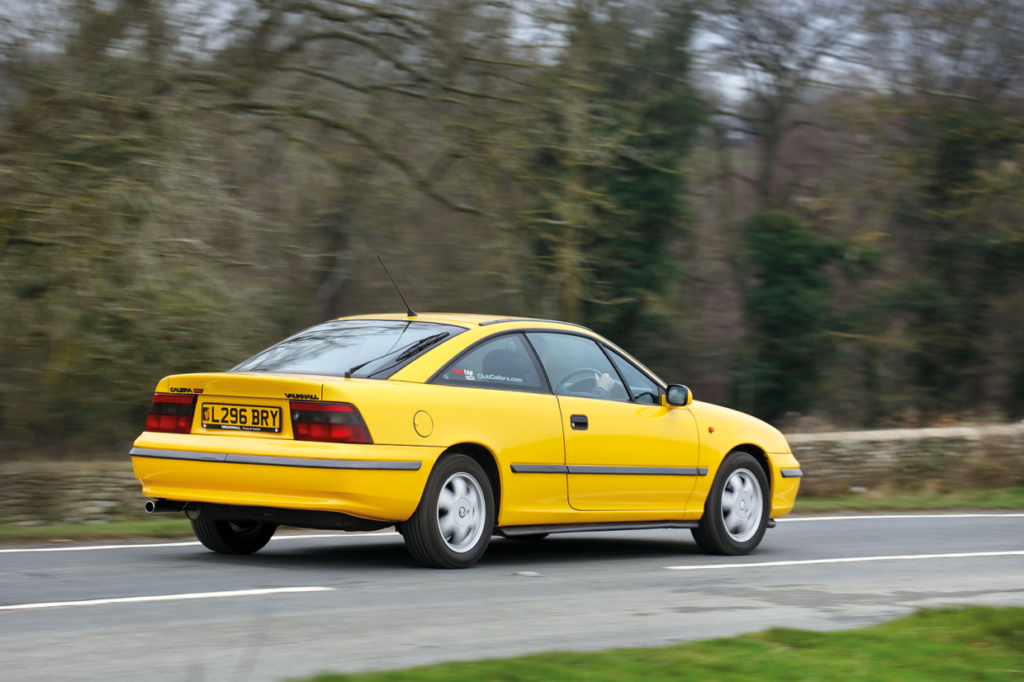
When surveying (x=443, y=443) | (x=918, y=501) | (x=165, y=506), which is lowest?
(x=918, y=501)

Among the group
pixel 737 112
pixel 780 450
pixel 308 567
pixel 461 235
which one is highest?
pixel 737 112

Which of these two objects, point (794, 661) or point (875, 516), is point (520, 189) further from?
point (794, 661)

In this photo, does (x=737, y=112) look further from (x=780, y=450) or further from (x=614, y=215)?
(x=780, y=450)

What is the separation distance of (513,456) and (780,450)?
290 cm

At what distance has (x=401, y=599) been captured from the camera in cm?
667

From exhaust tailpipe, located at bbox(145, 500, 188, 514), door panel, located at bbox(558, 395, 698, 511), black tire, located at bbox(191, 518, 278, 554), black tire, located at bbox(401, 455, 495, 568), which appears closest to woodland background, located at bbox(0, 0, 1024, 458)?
black tire, located at bbox(191, 518, 278, 554)

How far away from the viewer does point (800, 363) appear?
82.6 ft

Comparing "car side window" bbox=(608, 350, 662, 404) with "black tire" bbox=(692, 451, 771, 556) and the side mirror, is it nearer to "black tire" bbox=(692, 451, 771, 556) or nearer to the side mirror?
the side mirror

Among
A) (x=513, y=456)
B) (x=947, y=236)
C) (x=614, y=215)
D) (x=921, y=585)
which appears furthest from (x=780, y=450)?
(x=947, y=236)

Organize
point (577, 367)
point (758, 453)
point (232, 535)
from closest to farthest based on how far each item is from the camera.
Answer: point (232, 535), point (577, 367), point (758, 453)

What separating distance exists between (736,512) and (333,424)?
3.67 m

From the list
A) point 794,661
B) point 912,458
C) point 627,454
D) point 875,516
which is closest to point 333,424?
point 627,454

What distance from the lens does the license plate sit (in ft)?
24.4

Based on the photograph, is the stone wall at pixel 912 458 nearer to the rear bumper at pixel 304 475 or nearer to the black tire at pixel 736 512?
the black tire at pixel 736 512
